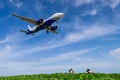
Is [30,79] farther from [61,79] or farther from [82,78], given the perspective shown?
[82,78]

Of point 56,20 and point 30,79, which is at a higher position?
point 56,20

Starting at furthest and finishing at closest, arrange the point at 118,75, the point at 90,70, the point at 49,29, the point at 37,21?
the point at 49,29, the point at 37,21, the point at 90,70, the point at 118,75

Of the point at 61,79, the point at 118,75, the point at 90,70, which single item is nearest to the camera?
the point at 61,79

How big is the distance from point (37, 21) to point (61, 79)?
193ft

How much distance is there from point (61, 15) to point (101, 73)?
48112 mm

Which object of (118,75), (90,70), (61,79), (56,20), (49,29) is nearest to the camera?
(61,79)

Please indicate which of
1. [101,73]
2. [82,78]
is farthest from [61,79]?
[101,73]

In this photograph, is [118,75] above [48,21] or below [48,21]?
below

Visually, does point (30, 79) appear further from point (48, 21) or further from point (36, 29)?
point (36, 29)

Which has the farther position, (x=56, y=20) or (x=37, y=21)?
(x=37, y=21)

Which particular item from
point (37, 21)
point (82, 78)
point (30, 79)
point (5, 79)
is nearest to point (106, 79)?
point (82, 78)

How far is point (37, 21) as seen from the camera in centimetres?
8494

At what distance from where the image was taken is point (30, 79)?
89.7 feet

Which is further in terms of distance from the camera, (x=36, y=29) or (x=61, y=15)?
(x=36, y=29)
